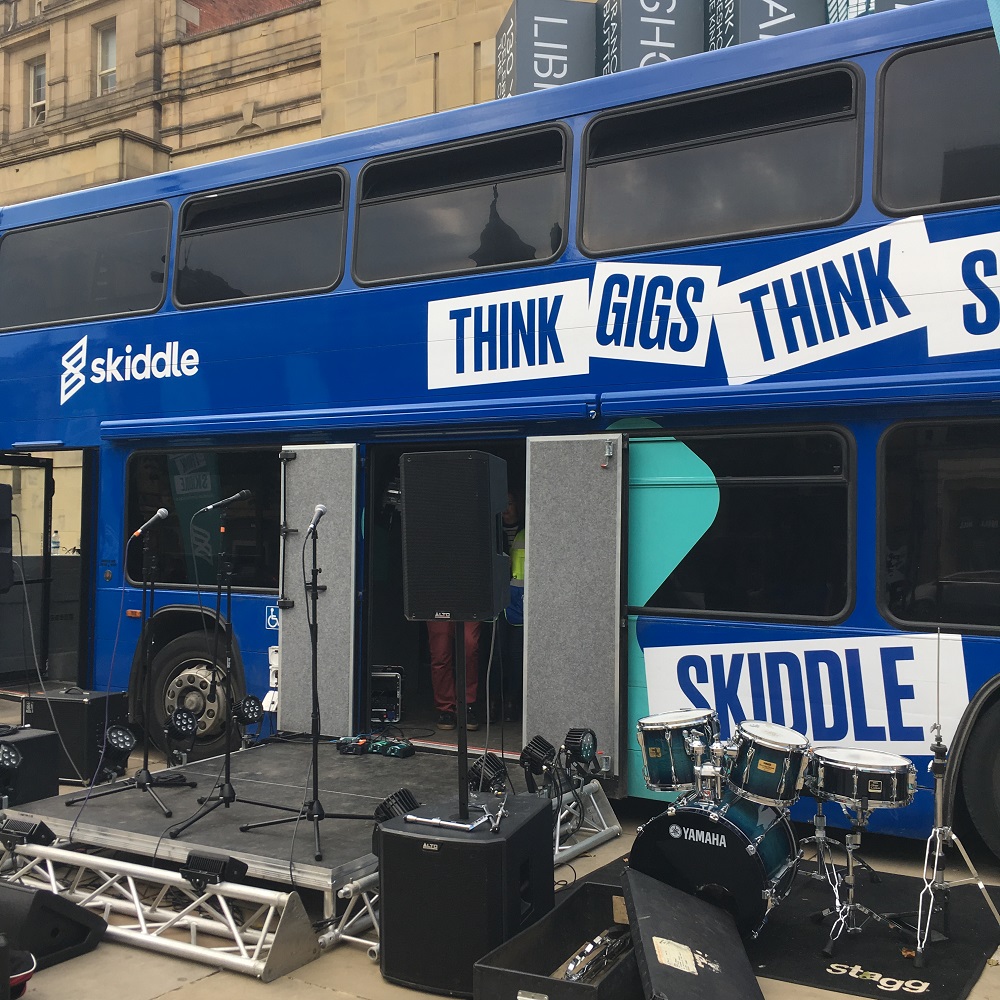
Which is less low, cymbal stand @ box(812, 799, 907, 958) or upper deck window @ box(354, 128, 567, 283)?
upper deck window @ box(354, 128, 567, 283)

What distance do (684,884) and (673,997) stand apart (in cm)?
112

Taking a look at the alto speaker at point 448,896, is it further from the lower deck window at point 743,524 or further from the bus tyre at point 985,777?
the bus tyre at point 985,777

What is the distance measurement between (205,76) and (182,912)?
1980cm

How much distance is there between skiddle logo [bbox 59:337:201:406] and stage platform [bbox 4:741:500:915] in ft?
9.50

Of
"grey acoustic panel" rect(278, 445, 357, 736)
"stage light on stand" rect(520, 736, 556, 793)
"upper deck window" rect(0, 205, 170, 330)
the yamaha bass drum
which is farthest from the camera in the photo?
"upper deck window" rect(0, 205, 170, 330)

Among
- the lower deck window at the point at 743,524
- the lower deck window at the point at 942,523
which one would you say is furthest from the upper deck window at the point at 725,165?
the lower deck window at the point at 942,523

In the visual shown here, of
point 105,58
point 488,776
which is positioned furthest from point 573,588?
point 105,58

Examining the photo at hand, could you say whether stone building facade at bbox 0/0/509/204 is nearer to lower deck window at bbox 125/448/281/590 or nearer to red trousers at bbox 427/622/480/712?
lower deck window at bbox 125/448/281/590

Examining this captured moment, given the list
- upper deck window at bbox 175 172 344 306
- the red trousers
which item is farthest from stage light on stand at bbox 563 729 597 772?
upper deck window at bbox 175 172 344 306

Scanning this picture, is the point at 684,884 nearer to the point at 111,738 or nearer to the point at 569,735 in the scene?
the point at 569,735

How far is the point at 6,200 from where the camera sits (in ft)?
71.6

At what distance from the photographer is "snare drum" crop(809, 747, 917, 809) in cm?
420

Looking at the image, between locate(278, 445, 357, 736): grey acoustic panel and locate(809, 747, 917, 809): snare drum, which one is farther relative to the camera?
locate(278, 445, 357, 736): grey acoustic panel

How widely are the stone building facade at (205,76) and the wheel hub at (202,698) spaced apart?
9514 mm
